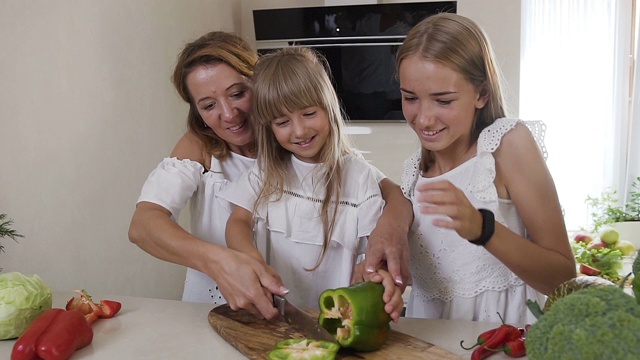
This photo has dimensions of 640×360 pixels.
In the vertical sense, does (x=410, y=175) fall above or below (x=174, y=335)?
above

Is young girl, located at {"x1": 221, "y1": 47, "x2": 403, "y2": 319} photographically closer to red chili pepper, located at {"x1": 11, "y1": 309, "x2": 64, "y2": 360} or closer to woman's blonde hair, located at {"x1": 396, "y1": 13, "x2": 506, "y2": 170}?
woman's blonde hair, located at {"x1": 396, "y1": 13, "x2": 506, "y2": 170}

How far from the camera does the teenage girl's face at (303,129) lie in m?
1.67

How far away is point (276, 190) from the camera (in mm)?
1771

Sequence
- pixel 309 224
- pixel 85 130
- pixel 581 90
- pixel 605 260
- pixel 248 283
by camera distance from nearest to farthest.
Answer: pixel 248 283 → pixel 309 224 → pixel 85 130 → pixel 605 260 → pixel 581 90

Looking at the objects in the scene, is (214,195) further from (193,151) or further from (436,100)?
(436,100)

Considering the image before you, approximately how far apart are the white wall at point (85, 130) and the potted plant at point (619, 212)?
243 centimetres

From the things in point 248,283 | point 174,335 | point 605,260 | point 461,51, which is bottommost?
point 605,260

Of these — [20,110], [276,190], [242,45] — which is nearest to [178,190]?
[276,190]

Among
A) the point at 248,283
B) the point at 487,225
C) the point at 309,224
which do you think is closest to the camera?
the point at 487,225

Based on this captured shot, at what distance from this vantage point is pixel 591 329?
0.68m

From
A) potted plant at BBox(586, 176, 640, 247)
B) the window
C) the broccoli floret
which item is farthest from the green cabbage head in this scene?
the window

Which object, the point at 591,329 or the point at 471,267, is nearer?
the point at 591,329

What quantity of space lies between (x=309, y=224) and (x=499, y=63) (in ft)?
8.34

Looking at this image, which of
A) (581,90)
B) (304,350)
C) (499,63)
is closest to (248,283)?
(304,350)
